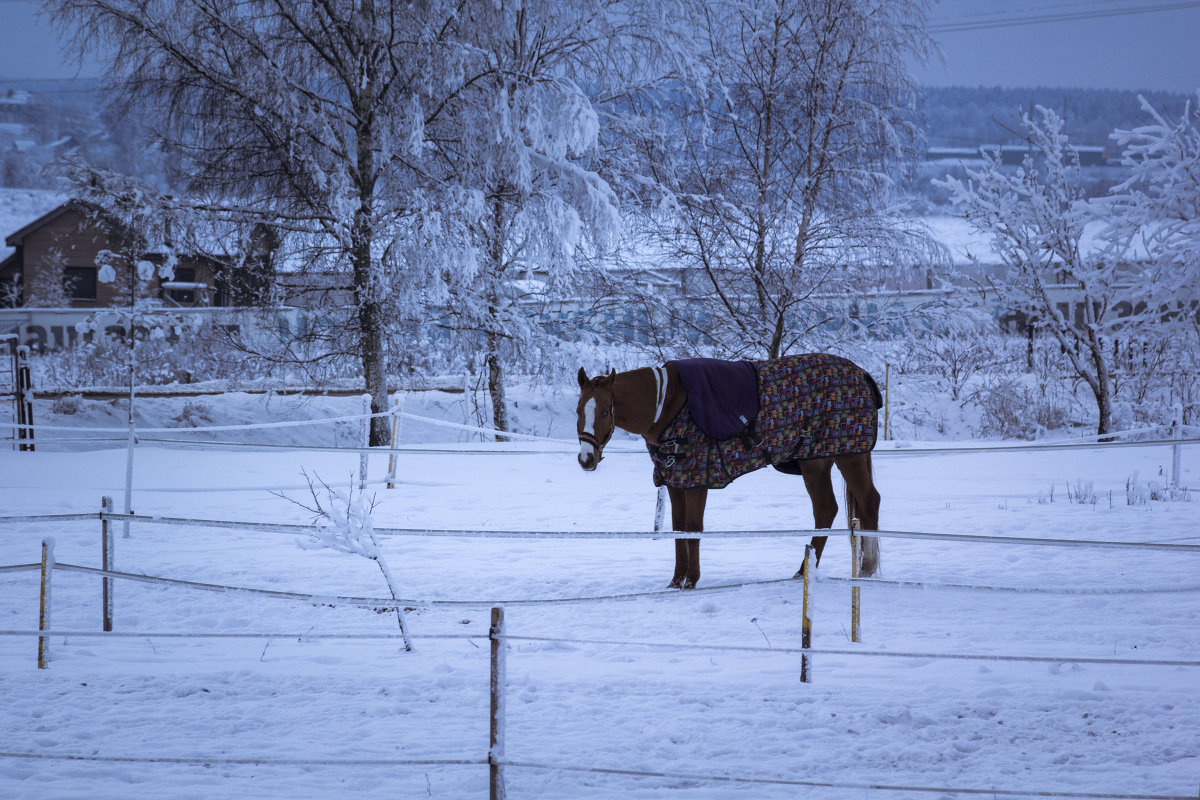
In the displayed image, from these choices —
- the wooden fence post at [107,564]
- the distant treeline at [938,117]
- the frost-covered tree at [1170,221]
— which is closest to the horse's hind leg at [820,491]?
the wooden fence post at [107,564]

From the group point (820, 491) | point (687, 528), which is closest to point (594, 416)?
point (687, 528)

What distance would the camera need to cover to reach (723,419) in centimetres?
528

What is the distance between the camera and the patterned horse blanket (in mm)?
5352

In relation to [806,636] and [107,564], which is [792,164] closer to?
[806,636]

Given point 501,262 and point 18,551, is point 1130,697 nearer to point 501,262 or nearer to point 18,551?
point 18,551

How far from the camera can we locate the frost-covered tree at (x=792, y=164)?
39.2 feet

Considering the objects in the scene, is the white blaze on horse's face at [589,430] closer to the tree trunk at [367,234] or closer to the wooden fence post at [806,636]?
the wooden fence post at [806,636]

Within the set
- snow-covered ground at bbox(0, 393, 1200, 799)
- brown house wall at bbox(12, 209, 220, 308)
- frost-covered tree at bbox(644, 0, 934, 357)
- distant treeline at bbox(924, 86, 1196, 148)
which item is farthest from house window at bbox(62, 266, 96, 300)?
distant treeline at bbox(924, 86, 1196, 148)

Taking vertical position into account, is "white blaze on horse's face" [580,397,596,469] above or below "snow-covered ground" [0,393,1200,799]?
above

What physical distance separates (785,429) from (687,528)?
83 cm

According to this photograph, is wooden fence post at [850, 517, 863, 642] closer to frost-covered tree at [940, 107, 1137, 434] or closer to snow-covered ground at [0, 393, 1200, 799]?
snow-covered ground at [0, 393, 1200, 799]

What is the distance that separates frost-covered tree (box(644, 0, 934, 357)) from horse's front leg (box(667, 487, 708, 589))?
673 centimetres

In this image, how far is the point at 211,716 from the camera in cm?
357

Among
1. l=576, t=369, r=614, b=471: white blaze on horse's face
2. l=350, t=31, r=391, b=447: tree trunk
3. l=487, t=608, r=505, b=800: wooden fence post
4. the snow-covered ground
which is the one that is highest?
l=350, t=31, r=391, b=447: tree trunk
